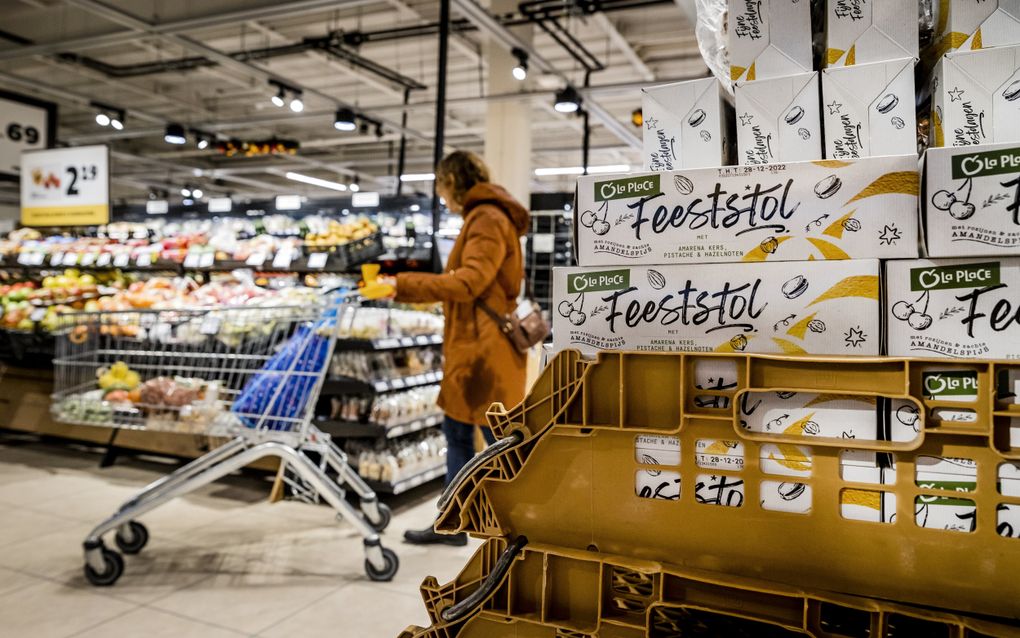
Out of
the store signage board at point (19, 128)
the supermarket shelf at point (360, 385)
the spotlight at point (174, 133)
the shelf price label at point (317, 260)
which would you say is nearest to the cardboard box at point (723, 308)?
the supermarket shelf at point (360, 385)

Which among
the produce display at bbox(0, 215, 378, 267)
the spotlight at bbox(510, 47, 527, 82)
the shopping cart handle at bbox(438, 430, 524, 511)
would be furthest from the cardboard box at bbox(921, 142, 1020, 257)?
the spotlight at bbox(510, 47, 527, 82)

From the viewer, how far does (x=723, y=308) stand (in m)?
1.23

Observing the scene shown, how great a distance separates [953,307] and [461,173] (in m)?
2.29

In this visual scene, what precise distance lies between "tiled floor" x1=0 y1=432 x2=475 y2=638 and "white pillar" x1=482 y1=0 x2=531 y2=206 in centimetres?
591

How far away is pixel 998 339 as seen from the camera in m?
1.06

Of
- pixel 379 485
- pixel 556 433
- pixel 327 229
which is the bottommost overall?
pixel 379 485

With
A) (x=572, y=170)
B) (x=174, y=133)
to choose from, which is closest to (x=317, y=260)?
(x=174, y=133)

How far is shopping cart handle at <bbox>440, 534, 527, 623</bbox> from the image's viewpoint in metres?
1.28

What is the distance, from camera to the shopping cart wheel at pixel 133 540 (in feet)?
9.73

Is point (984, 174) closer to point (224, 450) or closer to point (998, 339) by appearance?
point (998, 339)

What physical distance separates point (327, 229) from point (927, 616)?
5.06 metres

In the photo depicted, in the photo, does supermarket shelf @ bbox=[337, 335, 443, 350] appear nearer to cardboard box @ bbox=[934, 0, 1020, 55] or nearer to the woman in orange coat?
the woman in orange coat

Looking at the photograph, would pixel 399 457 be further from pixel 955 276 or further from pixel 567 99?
pixel 567 99

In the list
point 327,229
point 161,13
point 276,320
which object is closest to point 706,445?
point 276,320
